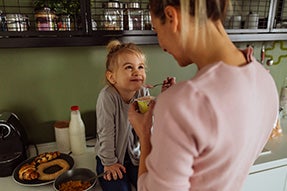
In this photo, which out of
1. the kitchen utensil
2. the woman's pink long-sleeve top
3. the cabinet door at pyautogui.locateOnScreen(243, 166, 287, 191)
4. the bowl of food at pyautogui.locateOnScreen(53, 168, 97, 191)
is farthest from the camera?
the kitchen utensil

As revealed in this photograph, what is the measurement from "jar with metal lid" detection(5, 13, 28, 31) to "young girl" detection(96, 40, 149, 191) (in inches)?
14.2

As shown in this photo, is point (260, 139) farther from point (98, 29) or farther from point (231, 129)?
point (98, 29)

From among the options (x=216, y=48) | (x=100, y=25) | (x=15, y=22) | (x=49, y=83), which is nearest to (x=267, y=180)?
(x=216, y=48)

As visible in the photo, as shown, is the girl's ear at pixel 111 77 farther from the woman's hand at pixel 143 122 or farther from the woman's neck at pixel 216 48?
the woman's neck at pixel 216 48

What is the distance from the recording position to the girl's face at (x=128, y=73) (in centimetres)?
107

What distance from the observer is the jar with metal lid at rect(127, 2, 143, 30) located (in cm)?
114

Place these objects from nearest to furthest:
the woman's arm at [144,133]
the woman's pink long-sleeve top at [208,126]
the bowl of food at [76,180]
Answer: the woman's pink long-sleeve top at [208,126]
the woman's arm at [144,133]
the bowl of food at [76,180]

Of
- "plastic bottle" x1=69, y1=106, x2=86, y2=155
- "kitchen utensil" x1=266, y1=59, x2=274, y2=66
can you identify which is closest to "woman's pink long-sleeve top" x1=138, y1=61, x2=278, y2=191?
"plastic bottle" x1=69, y1=106, x2=86, y2=155

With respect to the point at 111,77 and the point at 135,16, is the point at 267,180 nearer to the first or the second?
the point at 111,77

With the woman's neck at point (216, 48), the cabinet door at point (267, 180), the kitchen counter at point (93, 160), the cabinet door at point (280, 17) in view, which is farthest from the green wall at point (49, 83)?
the woman's neck at point (216, 48)

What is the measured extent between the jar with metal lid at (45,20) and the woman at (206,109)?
2.06 ft

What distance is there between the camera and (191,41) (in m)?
0.53

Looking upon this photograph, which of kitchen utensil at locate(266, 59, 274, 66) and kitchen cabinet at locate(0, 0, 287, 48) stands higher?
kitchen cabinet at locate(0, 0, 287, 48)

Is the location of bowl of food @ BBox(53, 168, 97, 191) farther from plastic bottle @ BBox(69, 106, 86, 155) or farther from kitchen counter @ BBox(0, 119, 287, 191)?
plastic bottle @ BBox(69, 106, 86, 155)
